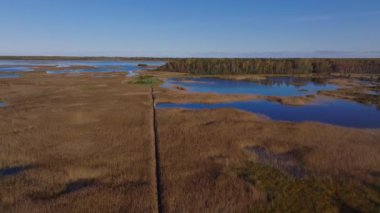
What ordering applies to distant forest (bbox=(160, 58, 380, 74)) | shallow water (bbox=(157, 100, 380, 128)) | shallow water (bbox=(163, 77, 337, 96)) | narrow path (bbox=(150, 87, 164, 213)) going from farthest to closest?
distant forest (bbox=(160, 58, 380, 74)) < shallow water (bbox=(163, 77, 337, 96)) < shallow water (bbox=(157, 100, 380, 128)) < narrow path (bbox=(150, 87, 164, 213))

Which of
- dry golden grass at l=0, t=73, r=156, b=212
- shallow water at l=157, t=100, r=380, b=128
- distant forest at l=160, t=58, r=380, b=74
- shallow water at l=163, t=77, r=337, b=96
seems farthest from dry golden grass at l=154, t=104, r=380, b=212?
distant forest at l=160, t=58, r=380, b=74

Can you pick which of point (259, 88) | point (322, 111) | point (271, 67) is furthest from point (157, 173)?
point (271, 67)

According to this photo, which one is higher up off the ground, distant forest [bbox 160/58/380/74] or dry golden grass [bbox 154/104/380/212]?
distant forest [bbox 160/58/380/74]

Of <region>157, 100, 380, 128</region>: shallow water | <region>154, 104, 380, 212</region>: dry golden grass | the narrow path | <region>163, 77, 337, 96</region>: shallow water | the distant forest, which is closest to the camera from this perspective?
the narrow path

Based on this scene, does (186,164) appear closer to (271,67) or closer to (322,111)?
(322,111)

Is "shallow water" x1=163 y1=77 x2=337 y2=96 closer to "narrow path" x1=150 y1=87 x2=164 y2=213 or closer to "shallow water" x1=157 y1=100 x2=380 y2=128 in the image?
"shallow water" x1=157 y1=100 x2=380 y2=128

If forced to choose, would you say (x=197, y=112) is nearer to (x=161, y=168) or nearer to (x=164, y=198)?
(x=161, y=168)

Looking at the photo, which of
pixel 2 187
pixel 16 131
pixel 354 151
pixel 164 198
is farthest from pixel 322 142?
pixel 16 131
